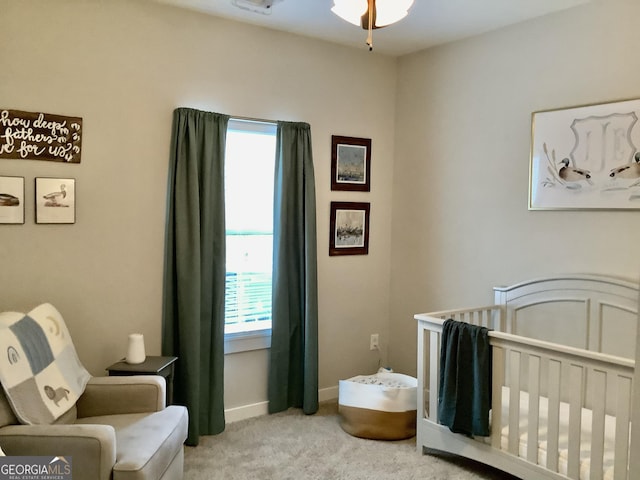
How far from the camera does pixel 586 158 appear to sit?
3.06 m

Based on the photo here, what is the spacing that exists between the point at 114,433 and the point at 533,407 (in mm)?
1834

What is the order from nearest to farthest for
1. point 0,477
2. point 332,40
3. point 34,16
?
point 0,477, point 34,16, point 332,40

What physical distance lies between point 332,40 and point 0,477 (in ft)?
10.5

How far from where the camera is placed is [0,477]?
1932 mm

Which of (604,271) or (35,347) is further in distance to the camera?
(604,271)

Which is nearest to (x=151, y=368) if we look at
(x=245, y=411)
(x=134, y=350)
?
(x=134, y=350)

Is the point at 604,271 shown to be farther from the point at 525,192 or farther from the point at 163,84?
the point at 163,84

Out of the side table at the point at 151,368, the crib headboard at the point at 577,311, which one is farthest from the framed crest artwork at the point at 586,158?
the side table at the point at 151,368

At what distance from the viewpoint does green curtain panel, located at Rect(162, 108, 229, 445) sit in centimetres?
324

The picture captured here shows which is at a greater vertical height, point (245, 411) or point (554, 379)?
point (554, 379)

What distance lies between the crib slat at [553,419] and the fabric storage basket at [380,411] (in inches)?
36.5

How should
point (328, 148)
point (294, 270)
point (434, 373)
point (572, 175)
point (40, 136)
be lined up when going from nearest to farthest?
point (40, 136)
point (434, 373)
point (572, 175)
point (294, 270)
point (328, 148)

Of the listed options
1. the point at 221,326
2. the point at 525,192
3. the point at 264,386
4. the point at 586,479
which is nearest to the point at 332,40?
the point at 525,192

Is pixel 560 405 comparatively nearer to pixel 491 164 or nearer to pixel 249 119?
pixel 491 164
